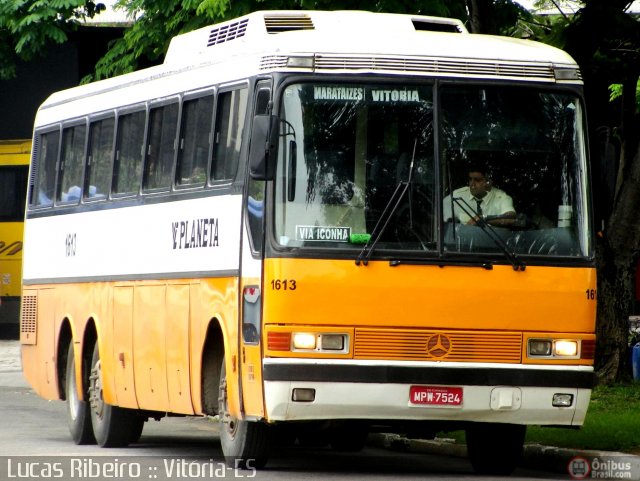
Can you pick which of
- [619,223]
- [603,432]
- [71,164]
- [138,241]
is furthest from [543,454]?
[619,223]

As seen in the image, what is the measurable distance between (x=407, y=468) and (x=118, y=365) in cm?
318

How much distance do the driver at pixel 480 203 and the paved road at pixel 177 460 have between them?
6.44ft

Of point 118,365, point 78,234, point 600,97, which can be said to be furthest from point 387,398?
point 600,97

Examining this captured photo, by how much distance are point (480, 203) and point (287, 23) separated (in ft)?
7.44

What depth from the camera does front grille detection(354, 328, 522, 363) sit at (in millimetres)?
12281

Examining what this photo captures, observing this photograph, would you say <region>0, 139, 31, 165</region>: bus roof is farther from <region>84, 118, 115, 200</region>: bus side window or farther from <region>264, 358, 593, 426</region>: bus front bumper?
<region>264, 358, 593, 426</region>: bus front bumper

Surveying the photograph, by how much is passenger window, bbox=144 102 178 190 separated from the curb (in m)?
3.41

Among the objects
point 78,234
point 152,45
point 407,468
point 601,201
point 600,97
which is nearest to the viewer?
point 601,201

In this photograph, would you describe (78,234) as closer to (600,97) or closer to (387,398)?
(387,398)

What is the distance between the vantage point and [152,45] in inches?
909

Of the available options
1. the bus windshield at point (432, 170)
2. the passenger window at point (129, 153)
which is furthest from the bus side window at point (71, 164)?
the bus windshield at point (432, 170)

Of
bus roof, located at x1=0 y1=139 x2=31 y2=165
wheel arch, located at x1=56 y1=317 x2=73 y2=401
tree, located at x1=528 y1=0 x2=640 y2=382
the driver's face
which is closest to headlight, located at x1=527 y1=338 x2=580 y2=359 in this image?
the driver's face

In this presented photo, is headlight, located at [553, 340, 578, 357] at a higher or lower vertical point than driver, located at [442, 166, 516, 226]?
lower

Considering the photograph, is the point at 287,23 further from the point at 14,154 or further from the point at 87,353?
the point at 14,154
